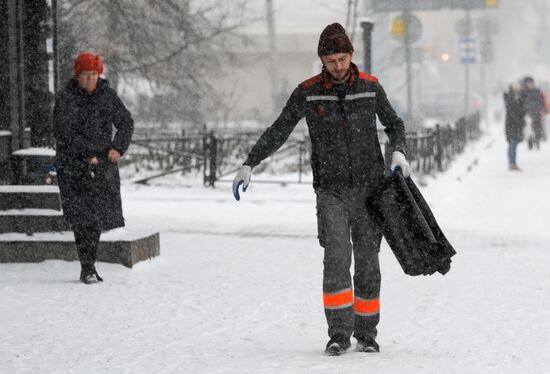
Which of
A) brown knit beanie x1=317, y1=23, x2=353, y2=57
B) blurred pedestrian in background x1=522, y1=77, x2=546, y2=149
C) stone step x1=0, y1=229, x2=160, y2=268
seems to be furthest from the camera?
blurred pedestrian in background x1=522, y1=77, x2=546, y2=149

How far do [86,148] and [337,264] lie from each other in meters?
3.26

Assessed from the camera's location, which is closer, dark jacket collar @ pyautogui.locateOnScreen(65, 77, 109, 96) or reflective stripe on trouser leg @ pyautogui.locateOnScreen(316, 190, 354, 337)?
reflective stripe on trouser leg @ pyautogui.locateOnScreen(316, 190, 354, 337)

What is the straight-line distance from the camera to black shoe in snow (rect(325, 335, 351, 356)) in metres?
6.47

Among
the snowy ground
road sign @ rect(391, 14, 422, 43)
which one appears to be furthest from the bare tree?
the snowy ground

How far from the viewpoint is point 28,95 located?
38.3 feet

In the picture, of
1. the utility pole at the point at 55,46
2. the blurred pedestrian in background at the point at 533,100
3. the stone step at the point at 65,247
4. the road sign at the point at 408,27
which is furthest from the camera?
the road sign at the point at 408,27

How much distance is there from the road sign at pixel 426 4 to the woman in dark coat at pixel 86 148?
2246 centimetres

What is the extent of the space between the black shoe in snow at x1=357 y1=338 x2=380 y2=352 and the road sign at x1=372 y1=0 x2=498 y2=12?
2497 cm

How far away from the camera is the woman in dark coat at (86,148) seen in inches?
359

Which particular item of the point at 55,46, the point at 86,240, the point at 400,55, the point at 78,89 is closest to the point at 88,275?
the point at 86,240

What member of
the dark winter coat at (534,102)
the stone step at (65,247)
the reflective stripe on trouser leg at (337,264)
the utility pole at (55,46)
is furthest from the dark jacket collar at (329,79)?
the dark winter coat at (534,102)

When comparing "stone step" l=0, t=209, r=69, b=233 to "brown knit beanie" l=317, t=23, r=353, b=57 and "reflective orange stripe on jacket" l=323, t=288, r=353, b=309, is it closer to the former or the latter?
"reflective orange stripe on jacket" l=323, t=288, r=353, b=309

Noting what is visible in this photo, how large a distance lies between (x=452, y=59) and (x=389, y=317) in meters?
85.9

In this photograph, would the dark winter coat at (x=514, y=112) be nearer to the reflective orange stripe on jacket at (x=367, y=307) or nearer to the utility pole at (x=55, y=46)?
the utility pole at (x=55, y=46)
